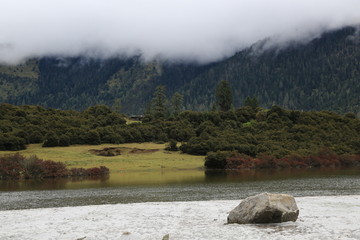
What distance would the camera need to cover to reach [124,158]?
298 feet

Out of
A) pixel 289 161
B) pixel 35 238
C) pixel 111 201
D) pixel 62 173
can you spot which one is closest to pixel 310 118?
pixel 289 161

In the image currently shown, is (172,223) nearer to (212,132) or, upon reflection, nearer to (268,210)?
(268,210)

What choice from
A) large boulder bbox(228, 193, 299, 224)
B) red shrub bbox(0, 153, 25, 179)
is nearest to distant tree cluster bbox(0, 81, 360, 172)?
red shrub bbox(0, 153, 25, 179)

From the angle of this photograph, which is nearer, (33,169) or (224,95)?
(33,169)

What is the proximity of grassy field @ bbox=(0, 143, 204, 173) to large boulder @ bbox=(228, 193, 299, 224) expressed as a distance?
57704 mm

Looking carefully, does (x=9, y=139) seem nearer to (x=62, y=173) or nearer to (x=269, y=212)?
(x=62, y=173)

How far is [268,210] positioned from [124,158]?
68701 millimetres

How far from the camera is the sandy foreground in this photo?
22.3 meters

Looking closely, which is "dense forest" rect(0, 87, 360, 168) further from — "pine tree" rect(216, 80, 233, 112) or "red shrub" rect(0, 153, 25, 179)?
"pine tree" rect(216, 80, 233, 112)

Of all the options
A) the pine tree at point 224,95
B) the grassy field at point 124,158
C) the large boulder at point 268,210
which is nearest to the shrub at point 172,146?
the grassy field at point 124,158

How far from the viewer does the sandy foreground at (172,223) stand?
22344 mm

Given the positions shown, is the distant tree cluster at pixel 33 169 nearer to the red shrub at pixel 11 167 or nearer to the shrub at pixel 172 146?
the red shrub at pixel 11 167

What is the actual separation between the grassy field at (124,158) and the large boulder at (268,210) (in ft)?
189

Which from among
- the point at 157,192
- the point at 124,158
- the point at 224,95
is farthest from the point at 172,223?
the point at 224,95
